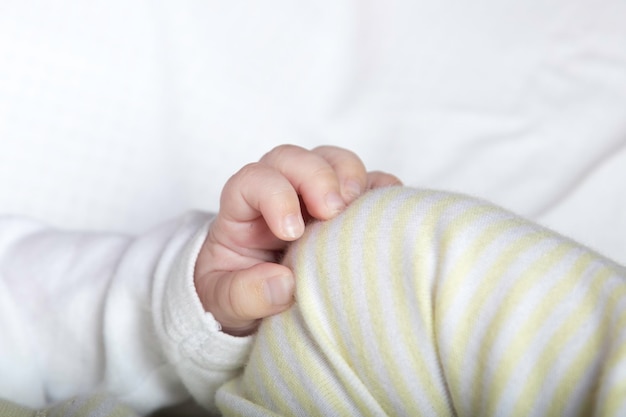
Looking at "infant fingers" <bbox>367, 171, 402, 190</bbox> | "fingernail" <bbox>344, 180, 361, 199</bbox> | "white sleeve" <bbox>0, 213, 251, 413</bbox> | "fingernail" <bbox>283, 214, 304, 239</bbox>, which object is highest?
"fingernail" <bbox>344, 180, 361, 199</bbox>

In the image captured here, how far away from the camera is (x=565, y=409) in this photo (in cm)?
41

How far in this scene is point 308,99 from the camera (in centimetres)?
90

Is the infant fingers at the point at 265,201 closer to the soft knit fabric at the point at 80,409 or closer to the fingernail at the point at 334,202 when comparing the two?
the fingernail at the point at 334,202

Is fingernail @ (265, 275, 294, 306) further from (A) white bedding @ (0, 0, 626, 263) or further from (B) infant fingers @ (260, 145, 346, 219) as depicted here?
(A) white bedding @ (0, 0, 626, 263)

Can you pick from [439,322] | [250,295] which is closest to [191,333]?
[250,295]

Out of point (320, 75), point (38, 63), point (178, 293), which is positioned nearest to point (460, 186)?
point (320, 75)

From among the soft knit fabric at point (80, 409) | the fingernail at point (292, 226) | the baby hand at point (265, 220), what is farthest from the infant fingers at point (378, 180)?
the soft knit fabric at point (80, 409)

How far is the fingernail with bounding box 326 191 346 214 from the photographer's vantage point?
54 cm

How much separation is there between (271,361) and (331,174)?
5.2 inches

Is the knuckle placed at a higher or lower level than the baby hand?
higher

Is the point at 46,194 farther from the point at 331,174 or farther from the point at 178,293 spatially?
the point at 331,174

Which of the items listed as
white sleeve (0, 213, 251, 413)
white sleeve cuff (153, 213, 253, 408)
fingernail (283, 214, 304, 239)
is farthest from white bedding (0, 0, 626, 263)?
fingernail (283, 214, 304, 239)

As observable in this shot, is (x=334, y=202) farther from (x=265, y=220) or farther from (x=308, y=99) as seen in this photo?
(x=308, y=99)

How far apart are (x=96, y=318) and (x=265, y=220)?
0.23 m
